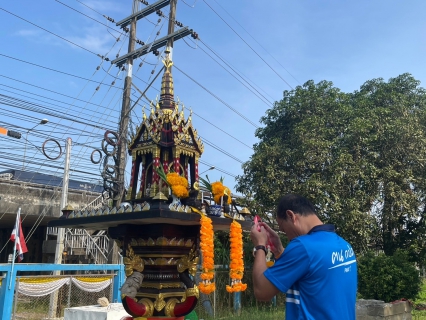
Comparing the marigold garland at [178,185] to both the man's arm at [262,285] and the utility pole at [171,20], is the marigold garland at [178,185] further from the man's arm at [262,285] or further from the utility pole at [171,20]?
the utility pole at [171,20]

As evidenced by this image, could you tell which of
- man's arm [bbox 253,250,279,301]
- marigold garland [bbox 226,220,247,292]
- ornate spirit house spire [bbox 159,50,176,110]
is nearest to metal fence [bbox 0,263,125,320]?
ornate spirit house spire [bbox 159,50,176,110]

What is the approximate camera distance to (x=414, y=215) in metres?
15.1

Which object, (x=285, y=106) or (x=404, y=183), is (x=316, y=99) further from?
(x=404, y=183)

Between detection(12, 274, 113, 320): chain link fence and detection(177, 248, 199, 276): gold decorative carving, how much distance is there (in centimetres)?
565

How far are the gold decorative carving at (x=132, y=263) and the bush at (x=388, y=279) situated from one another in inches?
388

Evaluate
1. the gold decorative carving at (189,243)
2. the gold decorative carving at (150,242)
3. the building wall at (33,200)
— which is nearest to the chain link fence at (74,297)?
the building wall at (33,200)

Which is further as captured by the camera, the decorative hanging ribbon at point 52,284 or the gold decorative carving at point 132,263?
the decorative hanging ribbon at point 52,284

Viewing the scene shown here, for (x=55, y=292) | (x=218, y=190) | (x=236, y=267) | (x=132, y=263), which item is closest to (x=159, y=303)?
A: (x=132, y=263)

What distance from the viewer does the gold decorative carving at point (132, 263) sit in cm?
623

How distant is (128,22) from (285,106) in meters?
8.30

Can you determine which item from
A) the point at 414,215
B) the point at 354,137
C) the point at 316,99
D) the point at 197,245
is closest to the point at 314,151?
the point at 354,137

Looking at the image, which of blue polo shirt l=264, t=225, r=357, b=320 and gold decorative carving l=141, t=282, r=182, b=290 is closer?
blue polo shirt l=264, t=225, r=357, b=320

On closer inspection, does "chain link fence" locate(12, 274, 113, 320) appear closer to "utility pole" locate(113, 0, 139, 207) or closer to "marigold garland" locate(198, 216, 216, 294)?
"utility pole" locate(113, 0, 139, 207)

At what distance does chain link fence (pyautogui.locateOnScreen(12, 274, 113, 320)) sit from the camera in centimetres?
1044
